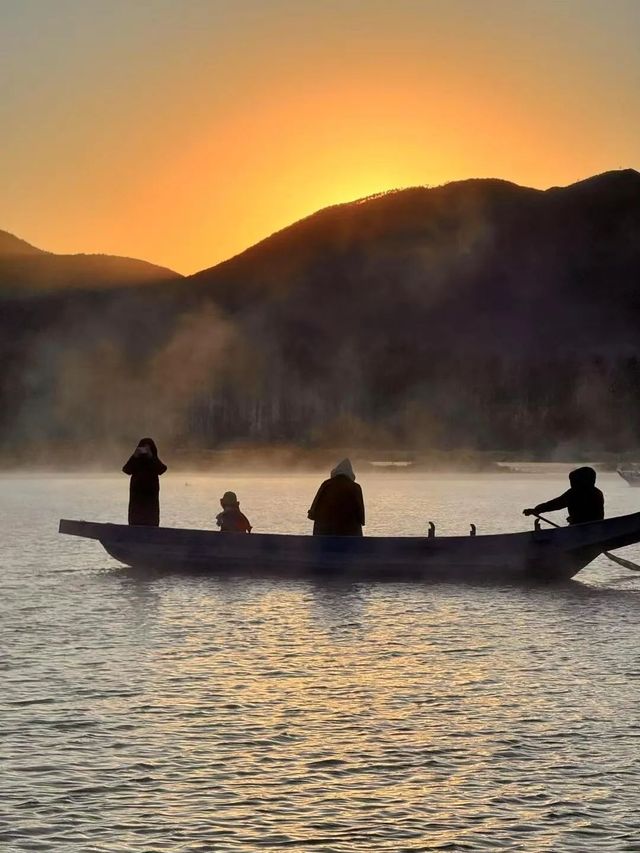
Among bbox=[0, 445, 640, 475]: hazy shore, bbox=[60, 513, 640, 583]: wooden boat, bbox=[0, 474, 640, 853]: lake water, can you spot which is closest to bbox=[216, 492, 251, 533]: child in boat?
bbox=[60, 513, 640, 583]: wooden boat

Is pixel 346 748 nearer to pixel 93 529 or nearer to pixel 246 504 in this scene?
pixel 93 529

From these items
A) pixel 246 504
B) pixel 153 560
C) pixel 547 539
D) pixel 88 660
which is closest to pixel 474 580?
pixel 547 539

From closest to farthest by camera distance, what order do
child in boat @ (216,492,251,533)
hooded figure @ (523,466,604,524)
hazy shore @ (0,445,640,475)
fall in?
hooded figure @ (523,466,604,524)
child in boat @ (216,492,251,533)
hazy shore @ (0,445,640,475)

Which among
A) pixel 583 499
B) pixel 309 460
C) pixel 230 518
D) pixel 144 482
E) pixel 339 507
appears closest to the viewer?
pixel 583 499

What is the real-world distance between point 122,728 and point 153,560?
16.8 metres

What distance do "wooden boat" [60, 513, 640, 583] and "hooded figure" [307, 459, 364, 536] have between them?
0.56 metres

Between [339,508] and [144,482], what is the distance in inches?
170

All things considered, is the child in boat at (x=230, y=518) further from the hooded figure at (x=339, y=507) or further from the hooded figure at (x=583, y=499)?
the hooded figure at (x=583, y=499)

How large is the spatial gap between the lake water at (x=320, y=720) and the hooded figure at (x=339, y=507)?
64.4 inches

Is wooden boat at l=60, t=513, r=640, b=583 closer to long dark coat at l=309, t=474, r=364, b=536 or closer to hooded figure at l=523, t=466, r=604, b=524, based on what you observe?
long dark coat at l=309, t=474, r=364, b=536

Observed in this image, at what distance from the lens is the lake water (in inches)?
409

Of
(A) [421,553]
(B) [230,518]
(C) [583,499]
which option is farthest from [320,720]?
(B) [230,518]

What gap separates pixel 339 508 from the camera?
1137 inches

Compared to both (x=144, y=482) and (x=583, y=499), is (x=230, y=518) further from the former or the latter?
(x=583, y=499)
